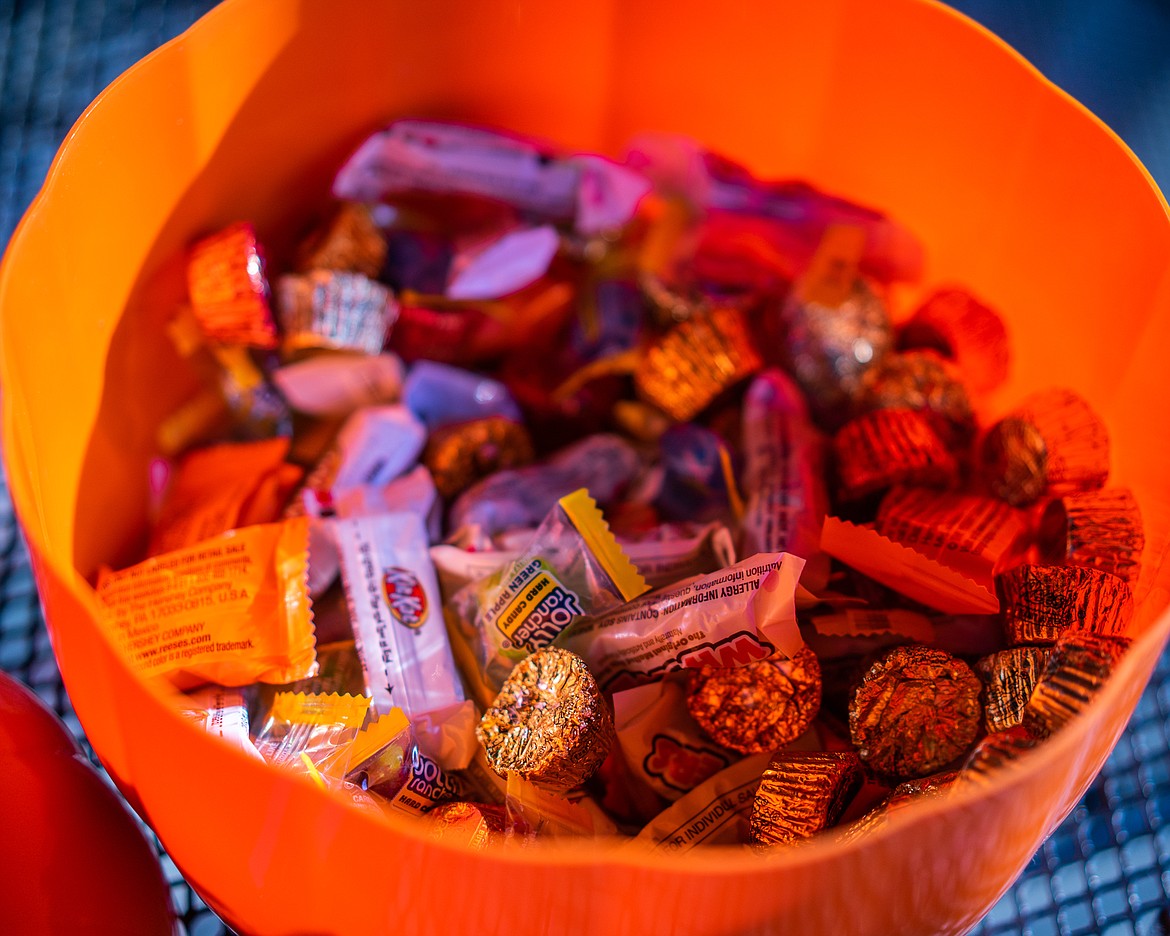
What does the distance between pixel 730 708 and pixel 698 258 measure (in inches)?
22.5

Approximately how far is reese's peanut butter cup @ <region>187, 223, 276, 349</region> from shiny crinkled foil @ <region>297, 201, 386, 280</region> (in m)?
0.07

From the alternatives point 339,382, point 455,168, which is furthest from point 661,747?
point 455,168

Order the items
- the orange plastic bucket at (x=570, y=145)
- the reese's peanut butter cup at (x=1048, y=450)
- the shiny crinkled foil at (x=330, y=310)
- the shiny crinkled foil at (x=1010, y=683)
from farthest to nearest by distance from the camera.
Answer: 1. the shiny crinkled foil at (x=330, y=310)
2. the reese's peanut butter cup at (x=1048, y=450)
3. the shiny crinkled foil at (x=1010, y=683)
4. the orange plastic bucket at (x=570, y=145)

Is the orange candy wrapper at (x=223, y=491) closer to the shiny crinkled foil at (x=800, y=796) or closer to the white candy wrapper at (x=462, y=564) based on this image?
the white candy wrapper at (x=462, y=564)

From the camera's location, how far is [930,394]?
0.97 metres

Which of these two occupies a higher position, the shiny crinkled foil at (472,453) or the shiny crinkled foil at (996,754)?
the shiny crinkled foil at (996,754)

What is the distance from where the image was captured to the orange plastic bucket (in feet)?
1.65

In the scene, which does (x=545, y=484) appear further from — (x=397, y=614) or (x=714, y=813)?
(x=714, y=813)

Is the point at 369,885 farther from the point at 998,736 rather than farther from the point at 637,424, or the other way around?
the point at 637,424

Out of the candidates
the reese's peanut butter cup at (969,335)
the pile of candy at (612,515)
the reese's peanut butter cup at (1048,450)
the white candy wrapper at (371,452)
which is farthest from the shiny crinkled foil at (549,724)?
the reese's peanut butter cup at (969,335)

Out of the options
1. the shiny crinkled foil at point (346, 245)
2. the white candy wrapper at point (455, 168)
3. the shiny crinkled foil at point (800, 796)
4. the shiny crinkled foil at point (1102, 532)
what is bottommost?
the shiny crinkled foil at point (800, 796)

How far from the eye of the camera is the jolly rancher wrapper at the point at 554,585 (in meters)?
0.80

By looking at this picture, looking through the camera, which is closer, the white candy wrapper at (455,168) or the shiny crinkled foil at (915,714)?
the shiny crinkled foil at (915,714)

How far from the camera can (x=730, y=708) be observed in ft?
2.52
